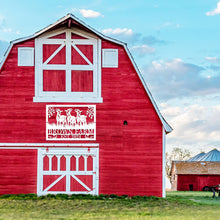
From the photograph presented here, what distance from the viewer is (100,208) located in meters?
18.9

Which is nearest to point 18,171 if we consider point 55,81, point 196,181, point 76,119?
point 76,119

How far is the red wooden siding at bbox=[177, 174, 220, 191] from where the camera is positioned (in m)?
50.6

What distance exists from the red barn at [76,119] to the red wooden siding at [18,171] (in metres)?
0.05

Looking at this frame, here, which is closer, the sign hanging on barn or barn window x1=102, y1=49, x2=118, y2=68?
the sign hanging on barn

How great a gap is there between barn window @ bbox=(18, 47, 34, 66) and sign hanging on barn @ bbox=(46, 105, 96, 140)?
91.8 inches

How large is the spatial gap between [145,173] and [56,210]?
5.52 m

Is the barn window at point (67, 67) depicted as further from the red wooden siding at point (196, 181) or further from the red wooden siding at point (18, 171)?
the red wooden siding at point (196, 181)

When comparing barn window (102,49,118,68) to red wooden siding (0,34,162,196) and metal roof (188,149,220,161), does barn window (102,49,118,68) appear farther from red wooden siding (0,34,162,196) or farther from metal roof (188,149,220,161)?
metal roof (188,149,220,161)

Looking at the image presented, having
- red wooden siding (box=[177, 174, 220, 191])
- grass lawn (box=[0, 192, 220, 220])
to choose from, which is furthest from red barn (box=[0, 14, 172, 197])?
red wooden siding (box=[177, 174, 220, 191])

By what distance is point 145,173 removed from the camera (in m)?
22.3

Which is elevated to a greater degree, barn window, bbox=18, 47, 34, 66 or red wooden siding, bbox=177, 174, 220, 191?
barn window, bbox=18, 47, 34, 66

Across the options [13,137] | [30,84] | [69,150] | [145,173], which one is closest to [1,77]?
[30,84]

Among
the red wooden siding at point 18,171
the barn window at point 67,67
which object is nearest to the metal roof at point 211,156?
the barn window at point 67,67

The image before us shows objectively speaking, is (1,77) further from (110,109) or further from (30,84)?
(110,109)
